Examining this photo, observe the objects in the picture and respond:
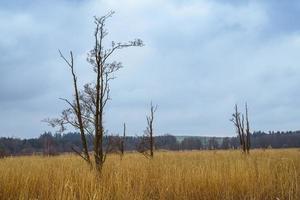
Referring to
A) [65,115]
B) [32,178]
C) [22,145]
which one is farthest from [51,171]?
[22,145]

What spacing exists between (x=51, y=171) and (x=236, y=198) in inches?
123

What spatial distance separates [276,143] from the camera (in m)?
97.3

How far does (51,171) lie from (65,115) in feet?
4.02

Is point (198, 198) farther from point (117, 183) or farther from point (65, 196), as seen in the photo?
point (65, 196)

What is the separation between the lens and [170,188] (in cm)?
652

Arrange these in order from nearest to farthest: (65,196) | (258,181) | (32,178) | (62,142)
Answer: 1. (65,196)
2. (32,178)
3. (258,181)
4. (62,142)

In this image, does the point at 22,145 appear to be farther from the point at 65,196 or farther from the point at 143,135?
the point at 65,196

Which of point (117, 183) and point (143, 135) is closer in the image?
point (117, 183)

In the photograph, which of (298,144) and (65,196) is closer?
(65,196)

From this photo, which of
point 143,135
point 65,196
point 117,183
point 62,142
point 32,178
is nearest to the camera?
point 65,196

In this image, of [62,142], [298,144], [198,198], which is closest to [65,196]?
[198,198]

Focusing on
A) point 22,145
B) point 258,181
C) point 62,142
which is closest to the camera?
point 258,181

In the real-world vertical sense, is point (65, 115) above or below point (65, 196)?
above

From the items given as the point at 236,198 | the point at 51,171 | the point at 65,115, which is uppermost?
the point at 65,115
